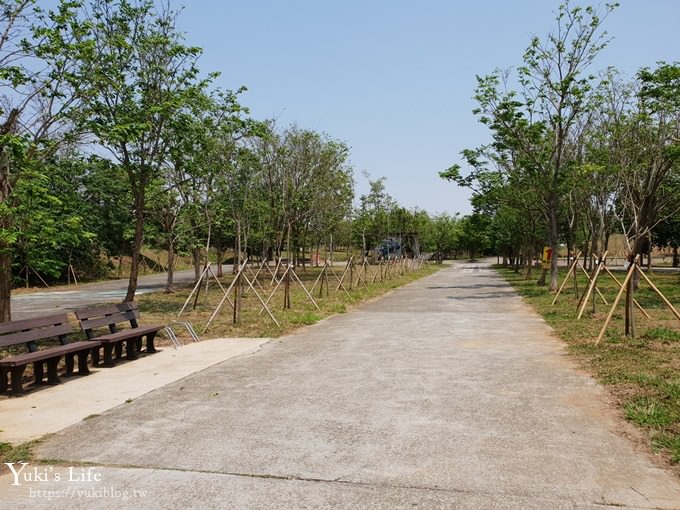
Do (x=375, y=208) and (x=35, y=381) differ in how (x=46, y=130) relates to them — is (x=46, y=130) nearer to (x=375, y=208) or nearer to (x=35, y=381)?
(x=35, y=381)

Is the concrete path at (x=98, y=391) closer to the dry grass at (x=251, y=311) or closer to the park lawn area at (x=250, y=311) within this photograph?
the park lawn area at (x=250, y=311)

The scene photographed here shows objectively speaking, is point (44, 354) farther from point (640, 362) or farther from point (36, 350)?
point (640, 362)

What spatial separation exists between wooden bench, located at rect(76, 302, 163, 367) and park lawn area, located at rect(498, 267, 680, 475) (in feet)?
22.1

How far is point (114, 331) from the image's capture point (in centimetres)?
939

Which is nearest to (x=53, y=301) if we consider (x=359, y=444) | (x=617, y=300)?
(x=617, y=300)

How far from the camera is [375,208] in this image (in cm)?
4172

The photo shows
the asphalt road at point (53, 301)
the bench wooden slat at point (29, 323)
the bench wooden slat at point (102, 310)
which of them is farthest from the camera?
the asphalt road at point (53, 301)

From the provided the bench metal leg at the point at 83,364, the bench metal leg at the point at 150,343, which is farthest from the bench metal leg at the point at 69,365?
the bench metal leg at the point at 150,343

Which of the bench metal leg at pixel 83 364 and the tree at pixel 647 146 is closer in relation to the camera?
the bench metal leg at pixel 83 364

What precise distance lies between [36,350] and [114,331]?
204cm

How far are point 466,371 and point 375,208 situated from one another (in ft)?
113

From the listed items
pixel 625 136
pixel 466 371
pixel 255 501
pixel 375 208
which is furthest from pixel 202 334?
pixel 375 208

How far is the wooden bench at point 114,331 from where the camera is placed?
8.44 meters

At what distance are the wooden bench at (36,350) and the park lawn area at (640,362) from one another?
6.59m
